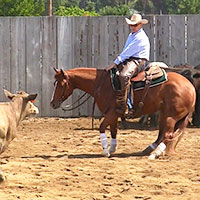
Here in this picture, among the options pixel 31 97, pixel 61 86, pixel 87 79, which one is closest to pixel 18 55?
pixel 61 86

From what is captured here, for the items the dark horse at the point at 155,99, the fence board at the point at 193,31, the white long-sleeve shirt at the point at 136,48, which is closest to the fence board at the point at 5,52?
the fence board at the point at 193,31

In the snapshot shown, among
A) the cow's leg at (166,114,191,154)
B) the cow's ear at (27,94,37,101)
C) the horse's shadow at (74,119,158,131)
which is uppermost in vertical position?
the cow's ear at (27,94,37,101)

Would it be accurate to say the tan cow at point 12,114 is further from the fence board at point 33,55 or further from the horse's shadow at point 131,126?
the fence board at point 33,55

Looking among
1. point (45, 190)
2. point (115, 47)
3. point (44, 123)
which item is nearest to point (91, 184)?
point (45, 190)

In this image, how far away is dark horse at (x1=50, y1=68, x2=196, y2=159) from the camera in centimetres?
1252

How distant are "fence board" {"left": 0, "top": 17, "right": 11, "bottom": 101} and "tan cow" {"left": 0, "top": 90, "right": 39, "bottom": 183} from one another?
679cm

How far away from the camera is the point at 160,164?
11531 millimetres

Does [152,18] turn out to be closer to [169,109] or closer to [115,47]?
[115,47]

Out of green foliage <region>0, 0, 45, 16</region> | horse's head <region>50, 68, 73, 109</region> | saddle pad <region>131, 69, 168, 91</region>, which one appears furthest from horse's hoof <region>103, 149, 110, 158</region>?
green foliage <region>0, 0, 45, 16</region>

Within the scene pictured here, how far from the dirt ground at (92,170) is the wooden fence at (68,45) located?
3286mm

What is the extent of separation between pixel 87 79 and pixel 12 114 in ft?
6.49

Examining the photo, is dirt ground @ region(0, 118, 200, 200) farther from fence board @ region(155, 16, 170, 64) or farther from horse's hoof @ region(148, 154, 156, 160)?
fence board @ region(155, 16, 170, 64)

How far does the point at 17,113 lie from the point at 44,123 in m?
6.07

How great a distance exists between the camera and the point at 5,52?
18.7 meters
